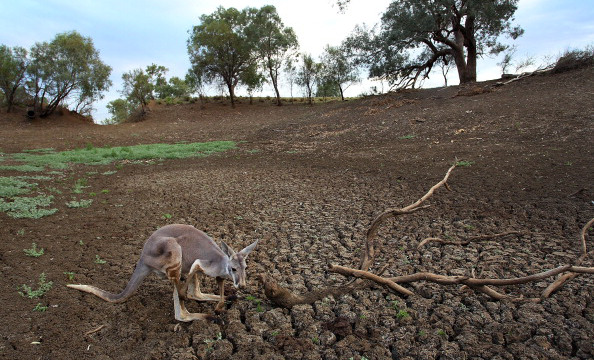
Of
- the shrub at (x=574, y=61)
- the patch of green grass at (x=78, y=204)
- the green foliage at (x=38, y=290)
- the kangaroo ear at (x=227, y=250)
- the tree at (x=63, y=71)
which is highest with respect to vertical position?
the tree at (x=63, y=71)

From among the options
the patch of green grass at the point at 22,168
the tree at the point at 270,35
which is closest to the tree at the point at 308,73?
the tree at the point at 270,35

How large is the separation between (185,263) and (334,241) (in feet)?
8.69

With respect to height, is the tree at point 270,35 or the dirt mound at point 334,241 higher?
the tree at point 270,35

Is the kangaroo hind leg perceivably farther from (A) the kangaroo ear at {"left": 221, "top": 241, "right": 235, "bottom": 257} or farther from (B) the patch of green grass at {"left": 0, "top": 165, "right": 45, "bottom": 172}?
(B) the patch of green grass at {"left": 0, "top": 165, "right": 45, "bottom": 172}

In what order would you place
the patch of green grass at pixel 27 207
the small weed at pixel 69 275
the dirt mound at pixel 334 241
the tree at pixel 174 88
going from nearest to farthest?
the dirt mound at pixel 334 241, the small weed at pixel 69 275, the patch of green grass at pixel 27 207, the tree at pixel 174 88

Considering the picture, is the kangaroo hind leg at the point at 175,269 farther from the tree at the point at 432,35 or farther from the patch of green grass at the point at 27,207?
the tree at the point at 432,35

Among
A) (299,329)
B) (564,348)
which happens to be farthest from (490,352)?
(299,329)

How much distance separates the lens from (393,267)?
16.1 ft

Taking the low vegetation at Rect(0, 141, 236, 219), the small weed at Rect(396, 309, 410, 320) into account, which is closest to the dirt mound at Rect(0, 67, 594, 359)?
the small weed at Rect(396, 309, 410, 320)

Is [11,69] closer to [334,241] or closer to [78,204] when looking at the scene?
[78,204]

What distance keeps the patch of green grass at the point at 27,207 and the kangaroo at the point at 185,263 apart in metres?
4.23

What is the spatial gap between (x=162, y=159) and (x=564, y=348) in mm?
14243

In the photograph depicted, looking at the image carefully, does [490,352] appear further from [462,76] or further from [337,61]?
[337,61]

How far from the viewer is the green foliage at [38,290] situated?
4.21m
